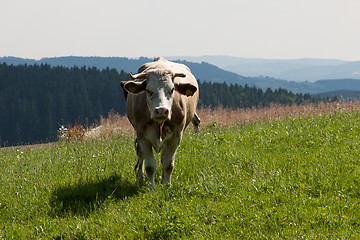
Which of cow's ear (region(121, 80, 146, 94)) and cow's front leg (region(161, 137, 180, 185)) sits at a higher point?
cow's ear (region(121, 80, 146, 94))

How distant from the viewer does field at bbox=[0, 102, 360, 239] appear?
515cm

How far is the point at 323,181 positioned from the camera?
20.1ft

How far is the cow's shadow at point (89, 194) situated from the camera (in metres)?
6.47

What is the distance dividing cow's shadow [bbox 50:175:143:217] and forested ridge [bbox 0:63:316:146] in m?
107

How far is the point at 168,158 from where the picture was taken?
23.7ft

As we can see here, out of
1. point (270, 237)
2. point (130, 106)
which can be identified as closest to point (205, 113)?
point (130, 106)

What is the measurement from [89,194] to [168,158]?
5.63 ft

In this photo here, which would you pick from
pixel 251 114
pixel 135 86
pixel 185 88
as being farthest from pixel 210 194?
pixel 251 114

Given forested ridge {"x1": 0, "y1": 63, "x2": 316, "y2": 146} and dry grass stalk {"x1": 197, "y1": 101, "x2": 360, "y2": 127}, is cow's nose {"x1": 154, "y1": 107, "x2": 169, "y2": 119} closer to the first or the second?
dry grass stalk {"x1": 197, "y1": 101, "x2": 360, "y2": 127}

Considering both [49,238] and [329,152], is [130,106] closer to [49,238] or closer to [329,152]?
[49,238]

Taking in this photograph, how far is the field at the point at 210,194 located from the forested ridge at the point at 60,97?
105226 millimetres

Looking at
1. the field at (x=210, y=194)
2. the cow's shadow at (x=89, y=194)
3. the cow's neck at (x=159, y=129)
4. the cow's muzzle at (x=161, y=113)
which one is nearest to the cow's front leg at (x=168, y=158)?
the field at (x=210, y=194)

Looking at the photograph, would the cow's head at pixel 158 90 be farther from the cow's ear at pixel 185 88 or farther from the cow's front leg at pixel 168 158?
the cow's front leg at pixel 168 158

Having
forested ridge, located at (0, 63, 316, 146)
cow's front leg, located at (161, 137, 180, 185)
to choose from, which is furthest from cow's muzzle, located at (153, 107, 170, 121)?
forested ridge, located at (0, 63, 316, 146)
